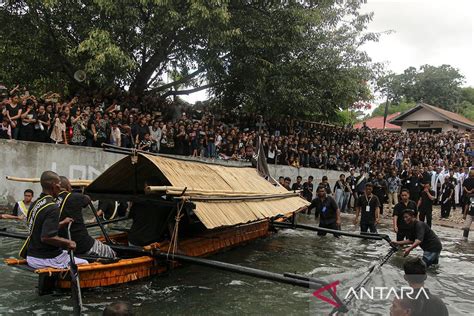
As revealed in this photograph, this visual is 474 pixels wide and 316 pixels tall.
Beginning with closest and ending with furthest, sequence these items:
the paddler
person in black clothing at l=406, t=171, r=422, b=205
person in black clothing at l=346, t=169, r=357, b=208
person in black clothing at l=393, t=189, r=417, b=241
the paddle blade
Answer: the paddle blade, the paddler, person in black clothing at l=393, t=189, r=417, b=241, person in black clothing at l=406, t=171, r=422, b=205, person in black clothing at l=346, t=169, r=357, b=208

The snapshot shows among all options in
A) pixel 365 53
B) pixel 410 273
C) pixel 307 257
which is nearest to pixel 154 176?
pixel 307 257

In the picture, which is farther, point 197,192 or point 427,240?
point 427,240

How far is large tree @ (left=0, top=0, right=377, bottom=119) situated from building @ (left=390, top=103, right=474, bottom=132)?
1992cm

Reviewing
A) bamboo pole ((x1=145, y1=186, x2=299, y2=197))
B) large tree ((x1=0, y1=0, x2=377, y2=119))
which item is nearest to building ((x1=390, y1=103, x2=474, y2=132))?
large tree ((x1=0, y1=0, x2=377, y2=119))

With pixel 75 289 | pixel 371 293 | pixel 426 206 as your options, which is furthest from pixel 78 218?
pixel 426 206

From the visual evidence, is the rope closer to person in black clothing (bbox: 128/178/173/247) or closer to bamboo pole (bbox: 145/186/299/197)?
bamboo pole (bbox: 145/186/299/197)

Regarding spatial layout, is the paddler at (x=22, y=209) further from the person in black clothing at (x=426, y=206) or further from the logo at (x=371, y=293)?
the person in black clothing at (x=426, y=206)

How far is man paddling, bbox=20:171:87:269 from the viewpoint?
5.40 metres

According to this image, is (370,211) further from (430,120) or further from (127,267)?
(430,120)

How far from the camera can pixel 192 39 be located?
18.6 meters

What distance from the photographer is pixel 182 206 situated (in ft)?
21.5

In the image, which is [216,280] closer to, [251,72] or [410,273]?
[410,273]

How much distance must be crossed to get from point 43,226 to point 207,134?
12.1 meters

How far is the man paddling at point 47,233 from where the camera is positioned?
5398mm
